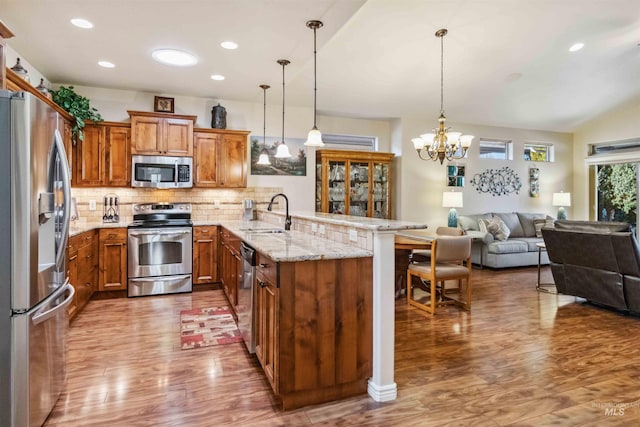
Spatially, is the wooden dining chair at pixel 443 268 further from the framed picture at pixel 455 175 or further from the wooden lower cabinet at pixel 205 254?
the framed picture at pixel 455 175

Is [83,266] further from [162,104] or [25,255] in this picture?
[25,255]

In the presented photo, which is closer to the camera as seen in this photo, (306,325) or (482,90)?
(306,325)

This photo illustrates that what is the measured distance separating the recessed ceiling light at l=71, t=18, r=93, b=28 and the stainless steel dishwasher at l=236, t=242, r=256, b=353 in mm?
2340

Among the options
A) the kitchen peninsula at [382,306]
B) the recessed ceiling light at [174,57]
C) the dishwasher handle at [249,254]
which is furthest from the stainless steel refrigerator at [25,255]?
the recessed ceiling light at [174,57]

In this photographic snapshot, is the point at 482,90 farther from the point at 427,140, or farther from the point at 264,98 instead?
the point at 264,98

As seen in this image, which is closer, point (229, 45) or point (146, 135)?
point (229, 45)

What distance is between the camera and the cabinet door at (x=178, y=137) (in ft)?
16.5

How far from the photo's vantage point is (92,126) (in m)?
4.80

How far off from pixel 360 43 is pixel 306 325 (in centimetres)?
361

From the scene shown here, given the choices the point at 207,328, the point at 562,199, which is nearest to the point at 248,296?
the point at 207,328

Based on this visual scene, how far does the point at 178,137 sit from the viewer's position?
16.6ft

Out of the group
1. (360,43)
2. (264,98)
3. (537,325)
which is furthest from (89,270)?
(537,325)

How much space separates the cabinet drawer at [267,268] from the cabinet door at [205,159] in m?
3.02

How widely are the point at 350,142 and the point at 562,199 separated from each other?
4.82 m
